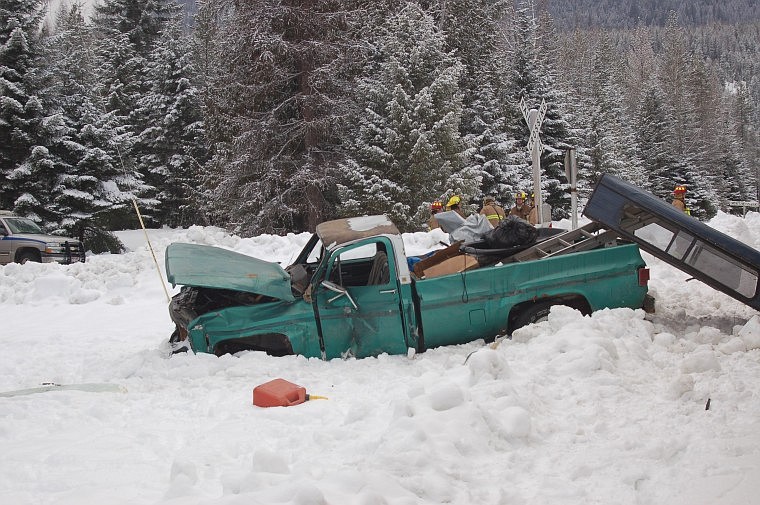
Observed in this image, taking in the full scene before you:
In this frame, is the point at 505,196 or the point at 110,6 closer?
the point at 505,196

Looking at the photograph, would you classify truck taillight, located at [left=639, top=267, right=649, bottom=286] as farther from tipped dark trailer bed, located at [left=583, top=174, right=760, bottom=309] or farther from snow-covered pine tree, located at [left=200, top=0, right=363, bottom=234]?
snow-covered pine tree, located at [left=200, top=0, right=363, bottom=234]

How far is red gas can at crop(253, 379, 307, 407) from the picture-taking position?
5.36 meters

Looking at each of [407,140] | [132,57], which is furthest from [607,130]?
[132,57]

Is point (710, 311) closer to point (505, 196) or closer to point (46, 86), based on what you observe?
point (505, 196)

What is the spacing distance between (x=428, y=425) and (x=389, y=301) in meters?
2.89

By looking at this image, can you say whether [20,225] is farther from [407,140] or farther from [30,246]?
[407,140]

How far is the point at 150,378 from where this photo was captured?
651cm

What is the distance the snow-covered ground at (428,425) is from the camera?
3461 mm

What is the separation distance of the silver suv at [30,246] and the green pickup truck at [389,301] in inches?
565

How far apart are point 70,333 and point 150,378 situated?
4.15 m

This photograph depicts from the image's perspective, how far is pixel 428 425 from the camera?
401 centimetres

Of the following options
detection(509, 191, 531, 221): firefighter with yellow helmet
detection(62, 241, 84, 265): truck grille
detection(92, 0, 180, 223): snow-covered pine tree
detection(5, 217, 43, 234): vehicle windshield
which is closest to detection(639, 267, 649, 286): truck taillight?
detection(509, 191, 531, 221): firefighter with yellow helmet

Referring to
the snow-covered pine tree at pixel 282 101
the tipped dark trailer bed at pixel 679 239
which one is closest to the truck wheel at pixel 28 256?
the snow-covered pine tree at pixel 282 101

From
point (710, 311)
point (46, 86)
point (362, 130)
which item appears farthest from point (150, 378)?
point (46, 86)
